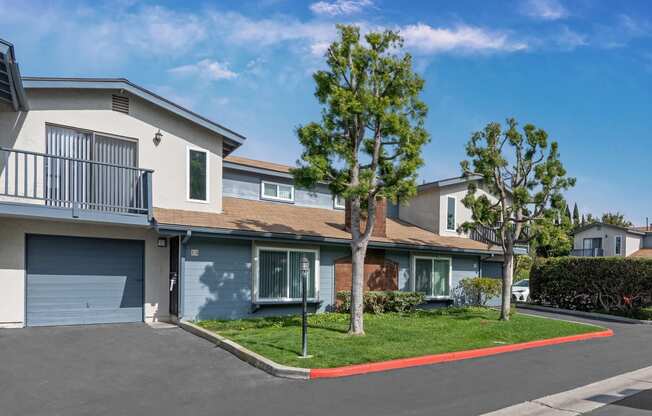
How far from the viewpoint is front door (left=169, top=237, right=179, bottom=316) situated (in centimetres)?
1305

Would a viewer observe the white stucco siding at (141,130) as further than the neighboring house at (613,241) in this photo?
No

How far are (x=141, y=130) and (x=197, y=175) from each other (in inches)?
77.0

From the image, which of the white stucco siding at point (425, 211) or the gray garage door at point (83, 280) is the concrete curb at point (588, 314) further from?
the gray garage door at point (83, 280)

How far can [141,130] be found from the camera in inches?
544

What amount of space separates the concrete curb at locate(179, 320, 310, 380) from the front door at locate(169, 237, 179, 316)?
126 cm

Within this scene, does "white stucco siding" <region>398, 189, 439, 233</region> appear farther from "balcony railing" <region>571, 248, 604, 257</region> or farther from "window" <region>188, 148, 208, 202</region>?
"balcony railing" <region>571, 248, 604, 257</region>

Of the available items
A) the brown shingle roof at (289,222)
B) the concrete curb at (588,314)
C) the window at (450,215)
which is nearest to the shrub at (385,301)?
the brown shingle roof at (289,222)

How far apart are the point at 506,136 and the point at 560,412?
10.5m

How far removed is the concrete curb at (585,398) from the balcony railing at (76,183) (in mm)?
9234

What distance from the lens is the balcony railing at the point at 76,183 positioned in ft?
38.4

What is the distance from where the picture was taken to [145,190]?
12781 millimetres

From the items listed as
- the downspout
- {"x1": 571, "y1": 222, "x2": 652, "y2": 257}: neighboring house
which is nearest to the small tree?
the downspout

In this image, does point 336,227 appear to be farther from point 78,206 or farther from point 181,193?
point 78,206

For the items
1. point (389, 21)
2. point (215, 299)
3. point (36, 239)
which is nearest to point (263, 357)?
point (215, 299)
